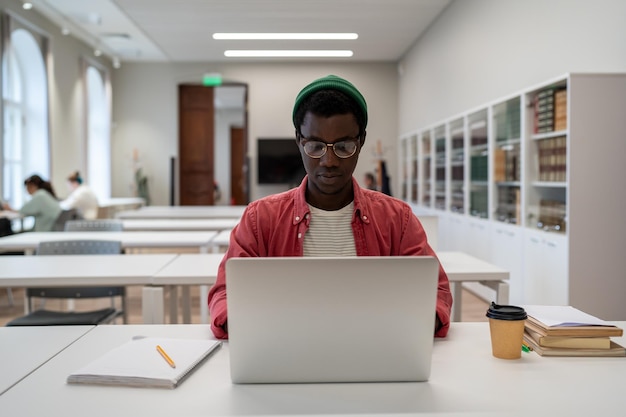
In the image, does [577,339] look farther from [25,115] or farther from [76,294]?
[25,115]

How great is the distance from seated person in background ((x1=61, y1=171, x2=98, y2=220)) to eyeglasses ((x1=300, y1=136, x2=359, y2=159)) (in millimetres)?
7303

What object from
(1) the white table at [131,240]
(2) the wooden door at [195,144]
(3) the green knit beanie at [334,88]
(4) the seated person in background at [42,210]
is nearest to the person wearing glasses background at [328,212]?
(3) the green knit beanie at [334,88]

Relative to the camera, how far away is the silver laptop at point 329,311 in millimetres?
1152

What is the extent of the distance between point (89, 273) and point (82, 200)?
19.3ft

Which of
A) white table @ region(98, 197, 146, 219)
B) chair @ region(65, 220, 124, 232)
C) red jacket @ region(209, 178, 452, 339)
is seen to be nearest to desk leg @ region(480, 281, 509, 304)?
red jacket @ region(209, 178, 452, 339)

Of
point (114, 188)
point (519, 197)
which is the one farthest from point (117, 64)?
point (519, 197)

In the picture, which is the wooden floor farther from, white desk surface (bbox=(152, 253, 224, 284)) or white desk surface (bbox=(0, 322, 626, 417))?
white desk surface (bbox=(0, 322, 626, 417))

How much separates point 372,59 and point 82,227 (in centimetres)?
771

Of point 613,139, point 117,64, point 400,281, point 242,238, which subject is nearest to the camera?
point 400,281

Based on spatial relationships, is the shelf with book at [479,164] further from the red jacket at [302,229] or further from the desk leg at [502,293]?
the red jacket at [302,229]

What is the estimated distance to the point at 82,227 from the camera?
4.88 m

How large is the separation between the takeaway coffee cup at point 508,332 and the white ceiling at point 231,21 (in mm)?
6260

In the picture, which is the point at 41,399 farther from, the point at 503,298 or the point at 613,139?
the point at 613,139

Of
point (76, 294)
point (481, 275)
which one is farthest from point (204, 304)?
point (481, 275)
